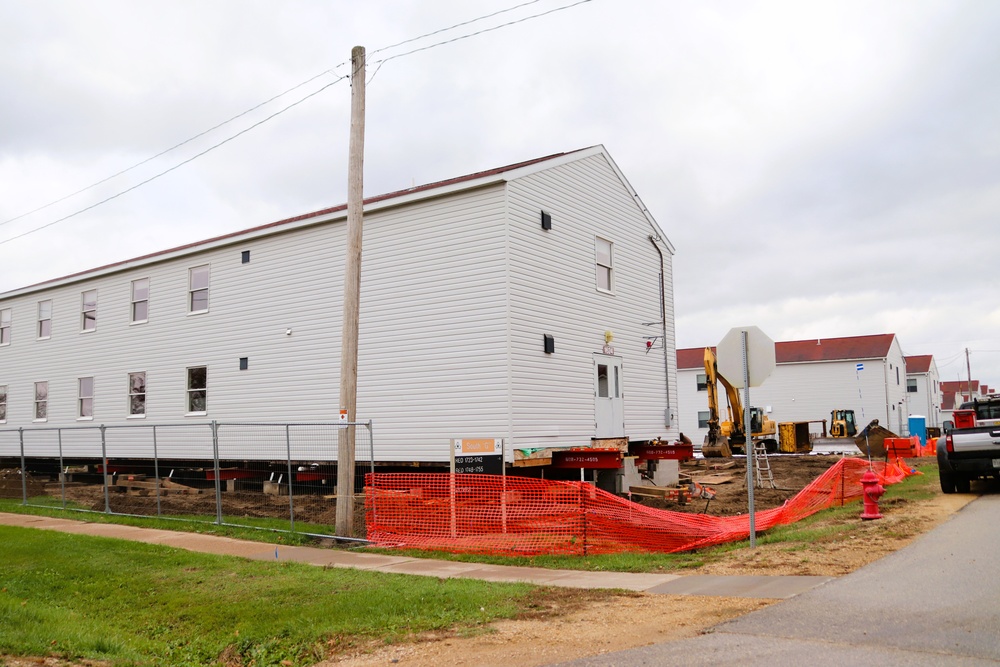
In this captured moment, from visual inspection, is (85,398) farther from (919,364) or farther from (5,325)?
(919,364)

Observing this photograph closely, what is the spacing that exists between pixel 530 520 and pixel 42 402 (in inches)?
822

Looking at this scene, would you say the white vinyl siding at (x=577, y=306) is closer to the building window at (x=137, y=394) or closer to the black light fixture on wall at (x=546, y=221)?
the black light fixture on wall at (x=546, y=221)

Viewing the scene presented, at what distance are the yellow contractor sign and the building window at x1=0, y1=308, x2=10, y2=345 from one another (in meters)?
21.9

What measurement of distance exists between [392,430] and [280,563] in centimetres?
710

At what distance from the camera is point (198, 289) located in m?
23.0

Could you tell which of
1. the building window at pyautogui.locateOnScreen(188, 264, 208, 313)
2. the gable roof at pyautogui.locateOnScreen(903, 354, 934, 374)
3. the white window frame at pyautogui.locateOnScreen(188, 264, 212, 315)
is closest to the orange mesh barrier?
the white window frame at pyautogui.locateOnScreen(188, 264, 212, 315)

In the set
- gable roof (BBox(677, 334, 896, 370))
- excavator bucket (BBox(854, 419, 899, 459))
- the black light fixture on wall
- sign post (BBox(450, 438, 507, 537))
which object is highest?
the black light fixture on wall

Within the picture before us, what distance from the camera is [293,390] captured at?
20.2 meters

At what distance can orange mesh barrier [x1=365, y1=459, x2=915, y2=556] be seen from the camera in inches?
492

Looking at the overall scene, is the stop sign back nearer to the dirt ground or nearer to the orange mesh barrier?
the dirt ground

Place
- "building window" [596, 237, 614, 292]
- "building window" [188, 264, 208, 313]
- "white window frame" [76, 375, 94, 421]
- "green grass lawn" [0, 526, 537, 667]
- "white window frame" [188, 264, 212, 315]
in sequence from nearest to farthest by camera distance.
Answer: "green grass lawn" [0, 526, 537, 667], "building window" [596, 237, 614, 292], "white window frame" [188, 264, 212, 315], "building window" [188, 264, 208, 313], "white window frame" [76, 375, 94, 421]

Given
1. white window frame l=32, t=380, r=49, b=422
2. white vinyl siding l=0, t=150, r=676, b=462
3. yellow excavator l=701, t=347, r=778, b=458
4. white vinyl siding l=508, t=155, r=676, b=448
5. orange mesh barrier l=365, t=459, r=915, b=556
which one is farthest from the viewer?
yellow excavator l=701, t=347, r=778, b=458

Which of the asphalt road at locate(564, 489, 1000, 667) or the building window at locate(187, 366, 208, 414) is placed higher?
the building window at locate(187, 366, 208, 414)

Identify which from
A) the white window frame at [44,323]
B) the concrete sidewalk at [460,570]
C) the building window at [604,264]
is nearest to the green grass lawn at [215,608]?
the concrete sidewalk at [460,570]
